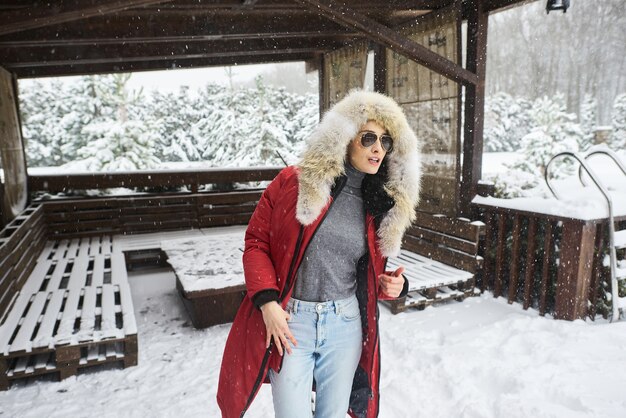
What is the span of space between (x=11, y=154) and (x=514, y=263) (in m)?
7.29

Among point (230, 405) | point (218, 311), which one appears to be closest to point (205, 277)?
point (218, 311)

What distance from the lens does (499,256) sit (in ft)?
16.8

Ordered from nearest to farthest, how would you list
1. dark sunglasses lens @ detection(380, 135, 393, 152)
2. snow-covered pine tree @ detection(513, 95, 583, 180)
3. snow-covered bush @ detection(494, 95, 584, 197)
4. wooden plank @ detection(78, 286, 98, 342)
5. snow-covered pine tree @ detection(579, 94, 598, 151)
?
dark sunglasses lens @ detection(380, 135, 393, 152) < wooden plank @ detection(78, 286, 98, 342) < snow-covered bush @ detection(494, 95, 584, 197) < snow-covered pine tree @ detection(513, 95, 583, 180) < snow-covered pine tree @ detection(579, 94, 598, 151)

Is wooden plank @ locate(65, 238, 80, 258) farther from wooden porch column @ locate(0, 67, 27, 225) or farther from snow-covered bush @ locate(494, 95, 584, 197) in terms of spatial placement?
snow-covered bush @ locate(494, 95, 584, 197)

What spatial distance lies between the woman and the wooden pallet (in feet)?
7.03

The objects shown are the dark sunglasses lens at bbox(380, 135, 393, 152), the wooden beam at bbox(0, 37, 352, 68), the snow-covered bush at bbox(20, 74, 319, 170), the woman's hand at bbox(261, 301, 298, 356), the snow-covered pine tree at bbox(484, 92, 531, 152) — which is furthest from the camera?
the snow-covered pine tree at bbox(484, 92, 531, 152)

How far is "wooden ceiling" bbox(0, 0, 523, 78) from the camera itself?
4.67 m

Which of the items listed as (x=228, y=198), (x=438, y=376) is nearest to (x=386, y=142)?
(x=438, y=376)

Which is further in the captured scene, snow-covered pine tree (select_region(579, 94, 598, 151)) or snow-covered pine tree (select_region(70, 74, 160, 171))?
snow-covered pine tree (select_region(579, 94, 598, 151))

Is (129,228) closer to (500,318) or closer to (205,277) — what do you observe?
(205,277)

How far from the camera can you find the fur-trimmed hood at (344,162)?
1808 mm

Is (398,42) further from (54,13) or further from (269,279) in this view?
(269,279)

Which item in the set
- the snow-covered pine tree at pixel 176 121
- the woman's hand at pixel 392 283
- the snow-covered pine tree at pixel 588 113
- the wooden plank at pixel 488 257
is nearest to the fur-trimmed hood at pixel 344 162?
the woman's hand at pixel 392 283

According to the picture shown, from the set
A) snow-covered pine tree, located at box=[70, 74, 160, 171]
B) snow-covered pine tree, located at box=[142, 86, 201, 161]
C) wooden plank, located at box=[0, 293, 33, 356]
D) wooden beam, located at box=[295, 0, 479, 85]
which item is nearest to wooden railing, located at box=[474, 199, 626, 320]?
wooden beam, located at box=[295, 0, 479, 85]
